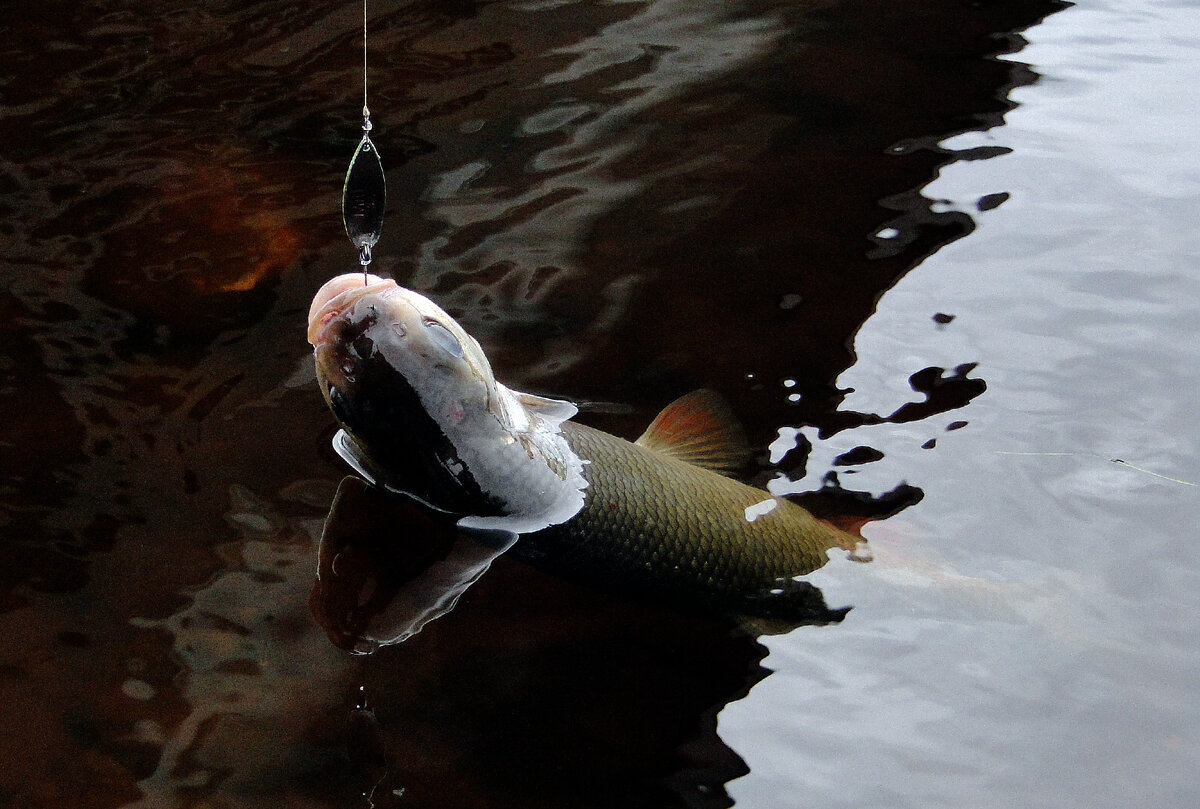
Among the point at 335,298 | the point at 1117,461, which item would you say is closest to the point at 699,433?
the point at 335,298

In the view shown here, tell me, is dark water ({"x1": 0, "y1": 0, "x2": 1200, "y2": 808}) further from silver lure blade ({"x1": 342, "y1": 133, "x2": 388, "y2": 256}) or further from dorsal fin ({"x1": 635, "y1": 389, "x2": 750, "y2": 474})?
silver lure blade ({"x1": 342, "y1": 133, "x2": 388, "y2": 256})

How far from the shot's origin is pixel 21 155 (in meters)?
4.93

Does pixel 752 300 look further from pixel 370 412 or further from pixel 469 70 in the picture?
pixel 469 70

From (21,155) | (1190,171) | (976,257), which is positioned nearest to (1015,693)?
(976,257)

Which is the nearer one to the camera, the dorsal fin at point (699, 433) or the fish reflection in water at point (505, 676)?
the fish reflection in water at point (505, 676)

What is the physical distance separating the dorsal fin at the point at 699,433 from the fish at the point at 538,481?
3.7 inches

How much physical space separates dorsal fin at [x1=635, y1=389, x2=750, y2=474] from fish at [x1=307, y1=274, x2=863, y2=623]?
0.09m

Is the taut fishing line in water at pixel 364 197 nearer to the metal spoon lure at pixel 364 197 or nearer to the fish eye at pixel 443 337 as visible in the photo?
the metal spoon lure at pixel 364 197

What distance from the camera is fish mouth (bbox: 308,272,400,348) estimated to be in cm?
291

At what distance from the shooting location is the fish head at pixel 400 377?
Result: 291 centimetres

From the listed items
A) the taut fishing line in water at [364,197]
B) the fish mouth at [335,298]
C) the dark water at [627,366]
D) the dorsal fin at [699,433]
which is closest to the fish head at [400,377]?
the fish mouth at [335,298]

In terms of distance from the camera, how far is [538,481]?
320 centimetres

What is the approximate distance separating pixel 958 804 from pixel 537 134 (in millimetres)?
3649

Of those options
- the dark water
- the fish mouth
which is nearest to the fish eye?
the fish mouth
